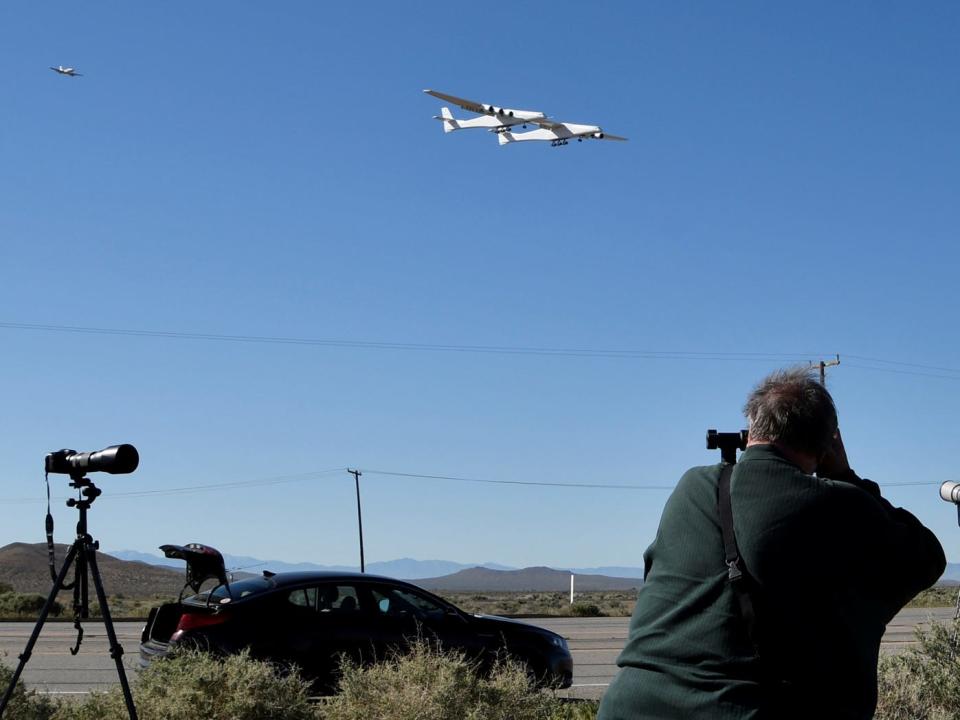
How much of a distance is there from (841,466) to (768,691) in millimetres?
771

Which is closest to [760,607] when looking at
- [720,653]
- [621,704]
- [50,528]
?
[720,653]

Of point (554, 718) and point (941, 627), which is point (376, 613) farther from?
point (941, 627)

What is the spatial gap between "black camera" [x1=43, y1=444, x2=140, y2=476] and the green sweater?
171 inches

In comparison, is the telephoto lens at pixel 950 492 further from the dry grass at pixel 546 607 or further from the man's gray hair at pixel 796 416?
the dry grass at pixel 546 607

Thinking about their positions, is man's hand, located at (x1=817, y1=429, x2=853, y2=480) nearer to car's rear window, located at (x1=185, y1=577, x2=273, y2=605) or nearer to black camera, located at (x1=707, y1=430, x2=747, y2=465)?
black camera, located at (x1=707, y1=430, x2=747, y2=465)

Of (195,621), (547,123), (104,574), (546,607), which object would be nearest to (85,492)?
(195,621)

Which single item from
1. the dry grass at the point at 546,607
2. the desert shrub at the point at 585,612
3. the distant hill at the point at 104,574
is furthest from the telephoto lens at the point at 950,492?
the distant hill at the point at 104,574

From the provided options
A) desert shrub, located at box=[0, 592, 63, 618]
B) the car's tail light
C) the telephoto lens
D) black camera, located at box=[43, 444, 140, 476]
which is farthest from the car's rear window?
desert shrub, located at box=[0, 592, 63, 618]

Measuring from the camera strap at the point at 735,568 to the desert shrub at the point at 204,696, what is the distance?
17.5 ft

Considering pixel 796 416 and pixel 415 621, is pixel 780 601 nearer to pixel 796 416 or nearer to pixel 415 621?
pixel 796 416

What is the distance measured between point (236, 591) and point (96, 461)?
4479 millimetres

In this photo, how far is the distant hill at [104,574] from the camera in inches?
3752

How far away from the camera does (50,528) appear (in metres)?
7.46

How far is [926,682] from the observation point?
26.5 ft
